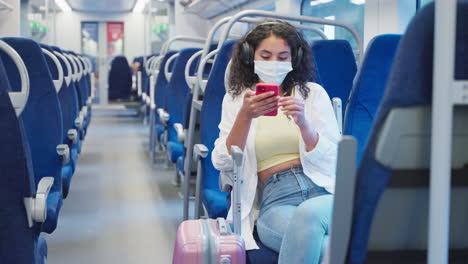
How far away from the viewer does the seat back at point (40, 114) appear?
3.03m

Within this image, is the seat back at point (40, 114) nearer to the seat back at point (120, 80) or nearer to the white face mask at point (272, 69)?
the white face mask at point (272, 69)

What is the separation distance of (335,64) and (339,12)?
2735mm

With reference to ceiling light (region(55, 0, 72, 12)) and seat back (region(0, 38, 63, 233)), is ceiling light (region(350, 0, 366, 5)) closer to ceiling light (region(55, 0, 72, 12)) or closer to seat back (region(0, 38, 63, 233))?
seat back (region(0, 38, 63, 233))

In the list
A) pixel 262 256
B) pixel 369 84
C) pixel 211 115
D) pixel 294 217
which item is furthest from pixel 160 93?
pixel 294 217

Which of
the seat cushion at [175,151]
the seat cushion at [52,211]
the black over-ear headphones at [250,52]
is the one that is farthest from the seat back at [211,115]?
the seat cushion at [175,151]

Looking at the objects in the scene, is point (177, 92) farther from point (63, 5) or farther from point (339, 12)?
point (63, 5)

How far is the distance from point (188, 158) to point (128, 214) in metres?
1.25

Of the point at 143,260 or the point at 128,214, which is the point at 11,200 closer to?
the point at 143,260

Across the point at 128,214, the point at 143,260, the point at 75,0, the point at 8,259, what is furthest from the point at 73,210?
the point at 75,0

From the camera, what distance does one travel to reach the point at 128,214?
15.1 feet

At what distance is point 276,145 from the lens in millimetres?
2281

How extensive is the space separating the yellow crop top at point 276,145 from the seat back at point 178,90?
109 inches

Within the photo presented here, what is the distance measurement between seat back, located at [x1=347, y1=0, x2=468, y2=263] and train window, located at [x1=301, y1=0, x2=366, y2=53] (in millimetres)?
→ 3331

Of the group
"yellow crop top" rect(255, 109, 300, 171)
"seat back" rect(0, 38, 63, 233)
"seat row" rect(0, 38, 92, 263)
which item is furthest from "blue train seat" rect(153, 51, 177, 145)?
"yellow crop top" rect(255, 109, 300, 171)
